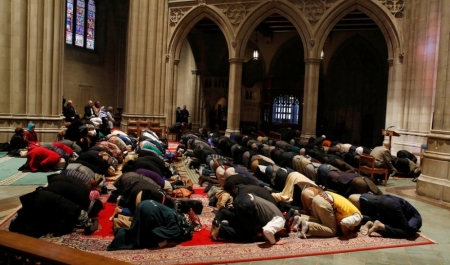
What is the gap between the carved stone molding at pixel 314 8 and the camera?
1433 cm

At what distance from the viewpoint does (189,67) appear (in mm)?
22203

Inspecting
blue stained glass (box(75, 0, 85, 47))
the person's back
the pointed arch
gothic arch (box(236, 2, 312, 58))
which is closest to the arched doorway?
gothic arch (box(236, 2, 312, 58))

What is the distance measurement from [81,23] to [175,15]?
665 cm

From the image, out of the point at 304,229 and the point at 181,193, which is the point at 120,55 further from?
the point at 304,229

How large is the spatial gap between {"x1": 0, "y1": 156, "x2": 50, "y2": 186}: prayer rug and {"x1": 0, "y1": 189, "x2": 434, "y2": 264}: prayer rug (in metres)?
2.51

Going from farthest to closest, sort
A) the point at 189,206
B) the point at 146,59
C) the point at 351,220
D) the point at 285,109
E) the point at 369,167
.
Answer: the point at 285,109
the point at 146,59
the point at 369,167
the point at 189,206
the point at 351,220

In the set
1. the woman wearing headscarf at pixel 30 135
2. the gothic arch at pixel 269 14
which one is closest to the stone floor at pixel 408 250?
the woman wearing headscarf at pixel 30 135

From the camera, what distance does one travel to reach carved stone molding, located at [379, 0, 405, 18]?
13.0 metres

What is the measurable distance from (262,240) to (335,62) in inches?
650

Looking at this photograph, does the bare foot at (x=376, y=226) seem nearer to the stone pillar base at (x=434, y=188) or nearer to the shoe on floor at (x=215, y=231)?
the shoe on floor at (x=215, y=231)

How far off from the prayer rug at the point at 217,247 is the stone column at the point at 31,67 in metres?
7.90

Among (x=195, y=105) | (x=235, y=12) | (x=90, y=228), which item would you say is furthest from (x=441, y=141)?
(x=195, y=105)

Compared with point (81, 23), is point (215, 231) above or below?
below

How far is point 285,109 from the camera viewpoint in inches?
802
